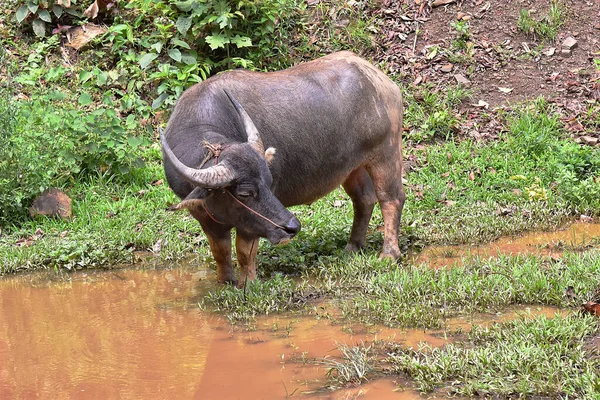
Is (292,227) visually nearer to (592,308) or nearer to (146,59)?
(592,308)

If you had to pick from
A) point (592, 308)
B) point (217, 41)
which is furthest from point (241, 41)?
point (592, 308)

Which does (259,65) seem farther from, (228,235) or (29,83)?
(228,235)

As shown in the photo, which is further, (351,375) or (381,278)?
(381,278)

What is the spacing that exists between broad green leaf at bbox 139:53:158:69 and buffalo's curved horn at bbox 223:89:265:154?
457cm

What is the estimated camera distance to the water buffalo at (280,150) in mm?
5953

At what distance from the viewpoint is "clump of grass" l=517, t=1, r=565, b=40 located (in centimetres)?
1127

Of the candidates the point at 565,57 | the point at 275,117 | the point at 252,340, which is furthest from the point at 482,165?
the point at 252,340

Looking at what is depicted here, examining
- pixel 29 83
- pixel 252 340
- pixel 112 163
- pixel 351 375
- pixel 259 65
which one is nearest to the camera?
pixel 351 375

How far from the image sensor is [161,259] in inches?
304

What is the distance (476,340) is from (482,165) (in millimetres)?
4601

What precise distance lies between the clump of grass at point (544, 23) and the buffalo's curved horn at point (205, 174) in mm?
6926

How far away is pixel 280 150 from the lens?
268 inches

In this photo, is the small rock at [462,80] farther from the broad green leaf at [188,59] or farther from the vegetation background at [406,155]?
the broad green leaf at [188,59]

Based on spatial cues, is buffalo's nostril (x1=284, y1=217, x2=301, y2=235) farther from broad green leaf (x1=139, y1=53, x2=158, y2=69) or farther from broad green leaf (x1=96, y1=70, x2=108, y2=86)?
broad green leaf (x1=139, y1=53, x2=158, y2=69)
